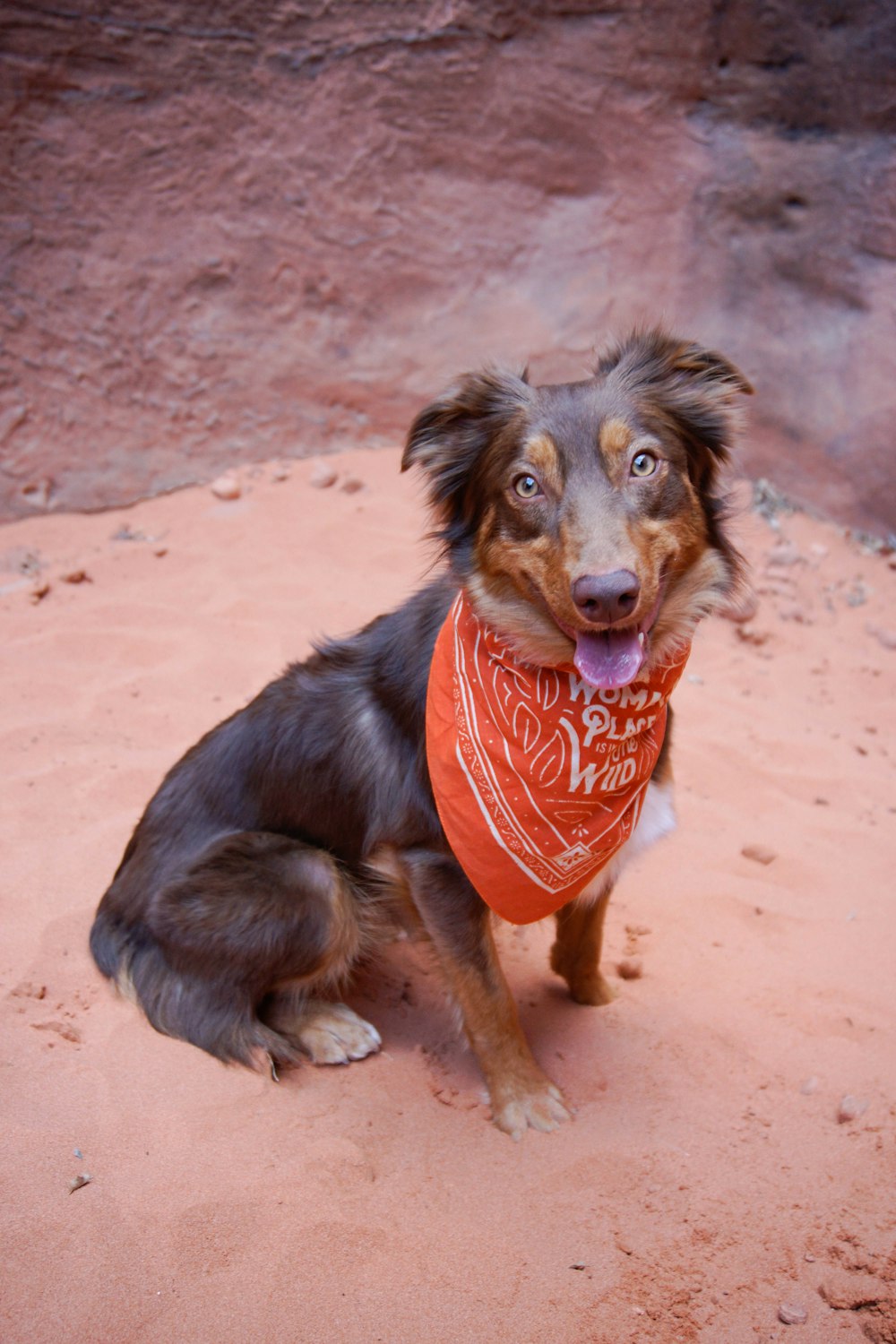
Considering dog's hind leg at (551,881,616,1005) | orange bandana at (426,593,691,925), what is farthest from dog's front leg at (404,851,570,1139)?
dog's hind leg at (551,881,616,1005)

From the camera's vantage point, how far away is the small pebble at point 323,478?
648 cm

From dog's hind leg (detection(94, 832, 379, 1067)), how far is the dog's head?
935 mm

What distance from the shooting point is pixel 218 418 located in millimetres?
6598

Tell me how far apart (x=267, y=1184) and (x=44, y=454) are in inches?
188

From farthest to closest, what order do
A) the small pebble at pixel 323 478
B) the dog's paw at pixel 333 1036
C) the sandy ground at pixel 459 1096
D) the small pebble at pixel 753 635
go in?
the small pebble at pixel 323 478
the small pebble at pixel 753 635
the dog's paw at pixel 333 1036
the sandy ground at pixel 459 1096

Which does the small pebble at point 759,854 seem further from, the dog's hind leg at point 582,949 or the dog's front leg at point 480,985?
the dog's front leg at point 480,985

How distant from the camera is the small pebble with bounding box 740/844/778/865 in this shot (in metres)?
4.14

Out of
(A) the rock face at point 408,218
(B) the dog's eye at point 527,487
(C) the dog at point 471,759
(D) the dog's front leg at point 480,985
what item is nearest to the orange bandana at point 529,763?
(C) the dog at point 471,759

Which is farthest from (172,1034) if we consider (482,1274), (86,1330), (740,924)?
(740,924)

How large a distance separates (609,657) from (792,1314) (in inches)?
61.2

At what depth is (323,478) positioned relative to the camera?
648cm

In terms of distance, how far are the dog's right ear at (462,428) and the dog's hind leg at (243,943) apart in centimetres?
111

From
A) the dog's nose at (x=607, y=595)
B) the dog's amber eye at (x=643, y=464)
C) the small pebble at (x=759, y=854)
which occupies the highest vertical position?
the dog's amber eye at (x=643, y=464)

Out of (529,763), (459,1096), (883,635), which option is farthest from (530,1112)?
(883,635)
